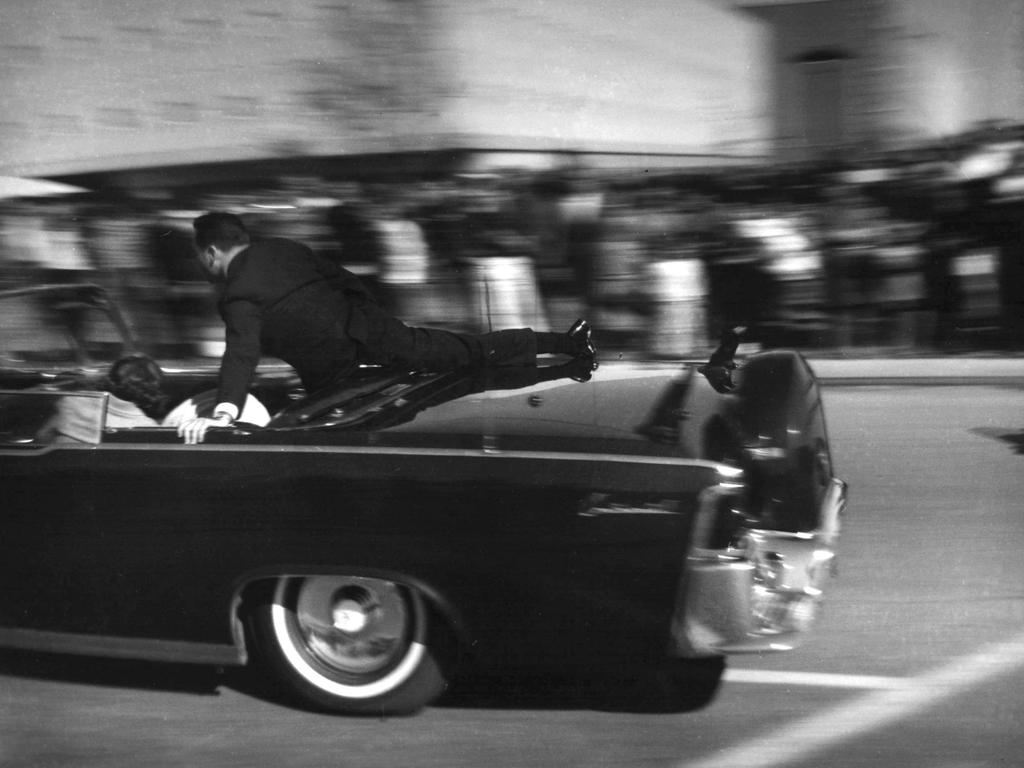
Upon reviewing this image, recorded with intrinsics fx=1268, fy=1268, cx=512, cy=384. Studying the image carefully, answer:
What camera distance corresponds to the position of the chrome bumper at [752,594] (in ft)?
10.2

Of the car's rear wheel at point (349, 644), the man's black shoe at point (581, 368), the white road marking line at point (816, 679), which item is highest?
the man's black shoe at point (581, 368)

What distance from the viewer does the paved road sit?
129 inches

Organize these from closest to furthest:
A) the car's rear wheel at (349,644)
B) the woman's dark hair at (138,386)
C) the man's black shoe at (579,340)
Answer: the car's rear wheel at (349,644)
the woman's dark hair at (138,386)
the man's black shoe at (579,340)

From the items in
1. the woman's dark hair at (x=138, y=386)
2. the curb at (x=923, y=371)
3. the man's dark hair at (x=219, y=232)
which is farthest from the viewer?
the curb at (x=923, y=371)

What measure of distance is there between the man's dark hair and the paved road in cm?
145

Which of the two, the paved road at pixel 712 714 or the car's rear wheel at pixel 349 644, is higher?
the car's rear wheel at pixel 349 644

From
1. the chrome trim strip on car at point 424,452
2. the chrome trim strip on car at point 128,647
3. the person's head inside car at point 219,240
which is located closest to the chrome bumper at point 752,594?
the chrome trim strip on car at point 424,452

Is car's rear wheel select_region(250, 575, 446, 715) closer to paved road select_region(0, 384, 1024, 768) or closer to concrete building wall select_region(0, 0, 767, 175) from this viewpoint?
paved road select_region(0, 384, 1024, 768)

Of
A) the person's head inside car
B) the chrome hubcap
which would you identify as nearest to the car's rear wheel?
the chrome hubcap

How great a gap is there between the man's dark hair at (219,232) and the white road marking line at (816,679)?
7.25ft

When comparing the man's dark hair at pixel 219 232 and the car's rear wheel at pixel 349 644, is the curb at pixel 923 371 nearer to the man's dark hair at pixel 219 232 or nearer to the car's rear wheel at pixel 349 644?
the man's dark hair at pixel 219 232

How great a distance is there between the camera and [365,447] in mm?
3285

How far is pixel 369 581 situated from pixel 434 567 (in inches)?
10.6

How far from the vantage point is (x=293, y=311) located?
434cm
